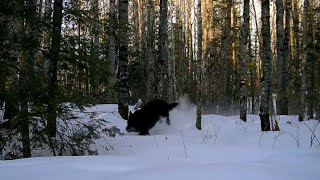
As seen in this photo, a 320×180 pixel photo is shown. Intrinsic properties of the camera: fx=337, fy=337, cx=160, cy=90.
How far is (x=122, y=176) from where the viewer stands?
12.3 ft

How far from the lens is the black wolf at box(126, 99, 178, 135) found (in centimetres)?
1072

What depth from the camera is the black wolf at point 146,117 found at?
35.2 feet

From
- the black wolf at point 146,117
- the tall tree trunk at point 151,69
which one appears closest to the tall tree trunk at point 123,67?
the black wolf at point 146,117

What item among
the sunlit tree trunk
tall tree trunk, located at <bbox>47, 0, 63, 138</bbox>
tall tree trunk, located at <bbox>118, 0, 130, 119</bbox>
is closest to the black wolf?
tall tree trunk, located at <bbox>118, 0, 130, 119</bbox>

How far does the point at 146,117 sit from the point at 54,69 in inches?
171

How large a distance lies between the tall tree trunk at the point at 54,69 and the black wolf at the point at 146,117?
3942 mm

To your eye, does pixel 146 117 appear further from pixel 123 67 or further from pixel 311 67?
pixel 311 67

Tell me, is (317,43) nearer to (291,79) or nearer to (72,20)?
(291,79)

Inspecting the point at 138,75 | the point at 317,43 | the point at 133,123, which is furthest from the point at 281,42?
the point at 138,75

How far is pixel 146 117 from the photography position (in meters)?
11.0

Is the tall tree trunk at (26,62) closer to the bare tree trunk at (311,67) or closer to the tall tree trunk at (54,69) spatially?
the tall tree trunk at (54,69)

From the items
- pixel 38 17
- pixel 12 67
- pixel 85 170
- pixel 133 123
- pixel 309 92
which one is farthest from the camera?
pixel 309 92

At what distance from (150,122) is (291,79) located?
18.3 meters

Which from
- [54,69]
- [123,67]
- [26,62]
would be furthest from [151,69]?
[26,62]
